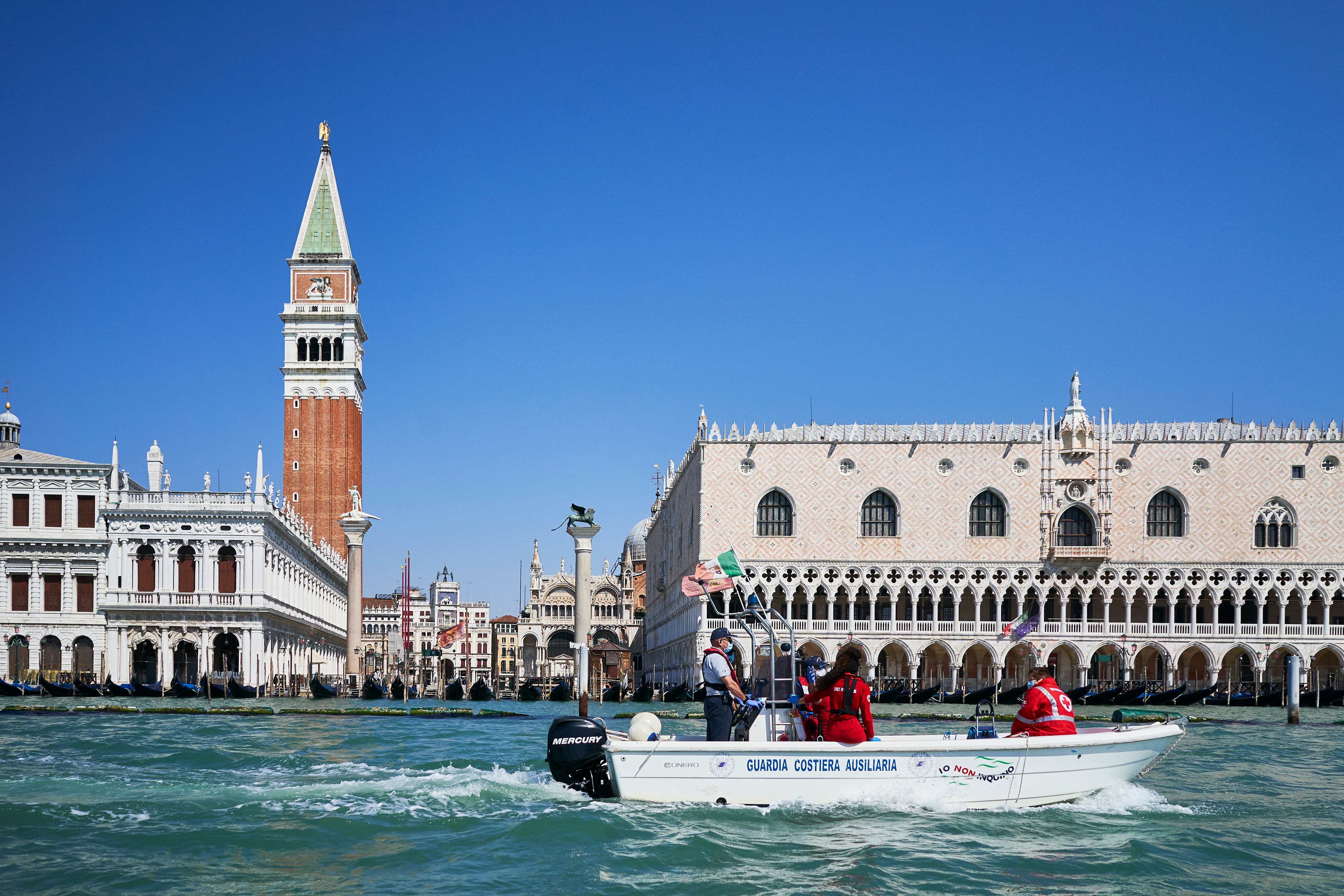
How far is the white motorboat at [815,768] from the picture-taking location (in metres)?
10.9

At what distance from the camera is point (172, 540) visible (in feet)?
143

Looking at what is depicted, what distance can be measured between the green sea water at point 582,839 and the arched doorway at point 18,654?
3347 cm

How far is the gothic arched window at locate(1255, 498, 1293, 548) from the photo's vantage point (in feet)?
144

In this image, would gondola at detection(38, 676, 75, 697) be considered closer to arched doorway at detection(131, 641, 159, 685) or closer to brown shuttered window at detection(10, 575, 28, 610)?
arched doorway at detection(131, 641, 159, 685)

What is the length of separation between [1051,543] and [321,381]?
125ft

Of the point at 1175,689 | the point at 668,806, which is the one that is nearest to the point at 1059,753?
the point at 668,806

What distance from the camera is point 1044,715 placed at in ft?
37.7

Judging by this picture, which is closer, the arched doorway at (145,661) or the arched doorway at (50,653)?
the arched doorway at (145,661)

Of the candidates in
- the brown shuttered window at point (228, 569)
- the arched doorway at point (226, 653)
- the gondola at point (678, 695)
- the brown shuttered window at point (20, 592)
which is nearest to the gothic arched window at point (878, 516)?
the gondola at point (678, 695)

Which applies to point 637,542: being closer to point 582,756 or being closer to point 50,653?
point 50,653

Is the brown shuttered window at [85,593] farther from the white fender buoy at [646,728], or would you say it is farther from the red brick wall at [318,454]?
the white fender buoy at [646,728]

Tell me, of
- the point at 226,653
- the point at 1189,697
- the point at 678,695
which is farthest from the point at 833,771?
the point at 226,653

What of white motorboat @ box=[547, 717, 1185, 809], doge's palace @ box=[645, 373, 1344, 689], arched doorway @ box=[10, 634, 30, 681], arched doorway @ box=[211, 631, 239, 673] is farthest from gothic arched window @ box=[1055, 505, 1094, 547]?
arched doorway @ box=[10, 634, 30, 681]

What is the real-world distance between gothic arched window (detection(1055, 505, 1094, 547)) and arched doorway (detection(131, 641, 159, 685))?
31351mm
